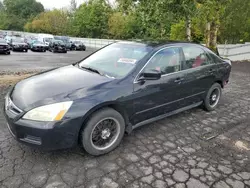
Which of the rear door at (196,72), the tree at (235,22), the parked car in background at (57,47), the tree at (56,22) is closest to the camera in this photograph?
the rear door at (196,72)

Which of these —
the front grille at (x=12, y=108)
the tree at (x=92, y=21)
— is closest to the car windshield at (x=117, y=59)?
the front grille at (x=12, y=108)

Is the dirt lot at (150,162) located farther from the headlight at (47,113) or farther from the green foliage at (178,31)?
the green foliage at (178,31)

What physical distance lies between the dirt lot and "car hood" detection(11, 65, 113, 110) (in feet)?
2.55

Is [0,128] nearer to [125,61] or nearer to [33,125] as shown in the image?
[33,125]

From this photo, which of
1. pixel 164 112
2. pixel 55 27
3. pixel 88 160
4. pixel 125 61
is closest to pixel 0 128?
pixel 88 160

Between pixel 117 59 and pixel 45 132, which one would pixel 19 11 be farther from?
pixel 45 132

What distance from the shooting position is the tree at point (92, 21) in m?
42.5

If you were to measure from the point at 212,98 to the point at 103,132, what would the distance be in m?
2.97

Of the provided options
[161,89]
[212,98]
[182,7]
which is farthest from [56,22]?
[161,89]

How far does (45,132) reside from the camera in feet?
8.77

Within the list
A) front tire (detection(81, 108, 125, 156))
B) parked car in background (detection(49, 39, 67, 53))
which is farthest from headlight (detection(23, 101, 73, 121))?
parked car in background (detection(49, 39, 67, 53))

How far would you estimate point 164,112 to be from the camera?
3.96 meters

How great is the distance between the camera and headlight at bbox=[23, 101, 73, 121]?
8.87 feet

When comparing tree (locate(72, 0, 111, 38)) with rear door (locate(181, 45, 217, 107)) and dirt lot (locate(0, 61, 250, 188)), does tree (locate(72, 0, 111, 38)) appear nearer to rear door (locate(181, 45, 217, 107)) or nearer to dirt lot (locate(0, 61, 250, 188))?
rear door (locate(181, 45, 217, 107))
